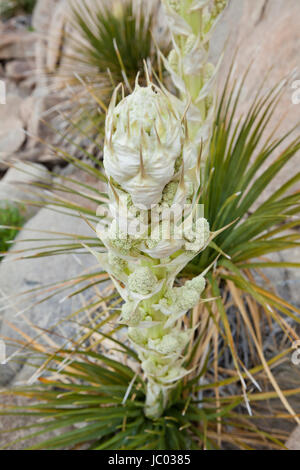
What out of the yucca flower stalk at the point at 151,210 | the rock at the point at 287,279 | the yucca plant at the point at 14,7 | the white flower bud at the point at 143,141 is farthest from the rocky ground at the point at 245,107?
the yucca plant at the point at 14,7

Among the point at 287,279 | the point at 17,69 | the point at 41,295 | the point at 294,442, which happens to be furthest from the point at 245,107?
the point at 17,69

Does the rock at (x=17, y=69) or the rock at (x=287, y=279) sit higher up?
the rock at (x=17, y=69)

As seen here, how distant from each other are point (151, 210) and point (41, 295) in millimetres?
1055

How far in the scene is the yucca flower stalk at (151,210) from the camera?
0.38 m

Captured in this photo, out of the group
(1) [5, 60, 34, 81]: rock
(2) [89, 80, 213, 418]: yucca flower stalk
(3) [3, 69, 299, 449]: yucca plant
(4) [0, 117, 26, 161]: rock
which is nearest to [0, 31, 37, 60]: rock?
(1) [5, 60, 34, 81]: rock

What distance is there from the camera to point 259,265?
94 cm

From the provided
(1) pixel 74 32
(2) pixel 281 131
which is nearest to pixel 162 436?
(2) pixel 281 131

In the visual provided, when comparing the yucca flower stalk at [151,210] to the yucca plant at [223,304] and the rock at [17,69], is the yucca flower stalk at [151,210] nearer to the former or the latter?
the yucca plant at [223,304]

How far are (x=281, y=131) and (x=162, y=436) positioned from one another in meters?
1.20

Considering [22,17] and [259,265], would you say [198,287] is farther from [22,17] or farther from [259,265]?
[22,17]

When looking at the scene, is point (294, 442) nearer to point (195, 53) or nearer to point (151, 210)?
point (151, 210)

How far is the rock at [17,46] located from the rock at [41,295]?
3.32m

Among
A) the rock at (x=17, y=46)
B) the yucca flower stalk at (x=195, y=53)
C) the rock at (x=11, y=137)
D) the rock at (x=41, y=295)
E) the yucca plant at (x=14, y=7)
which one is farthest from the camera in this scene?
the yucca plant at (x=14, y=7)
